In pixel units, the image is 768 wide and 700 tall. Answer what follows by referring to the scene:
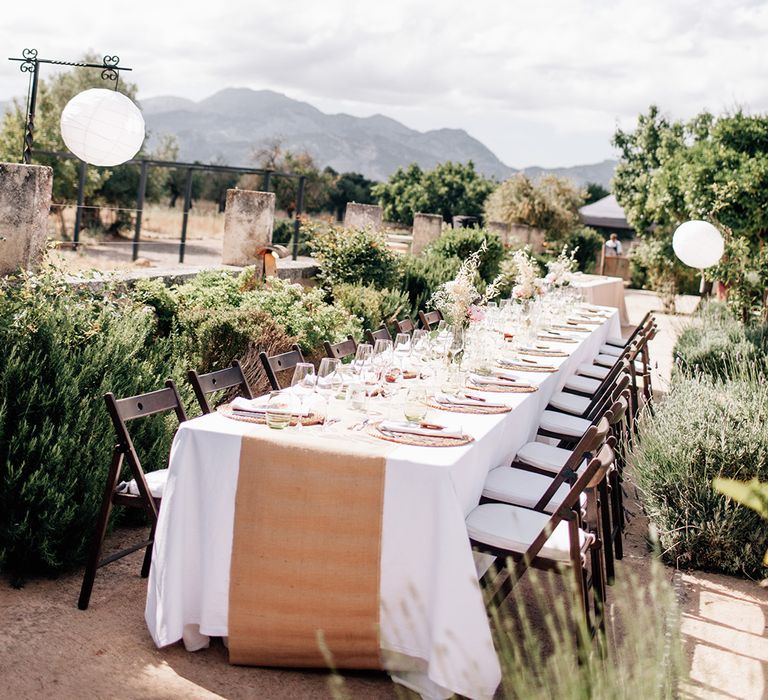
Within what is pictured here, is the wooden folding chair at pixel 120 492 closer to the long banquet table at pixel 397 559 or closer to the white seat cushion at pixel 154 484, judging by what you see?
the white seat cushion at pixel 154 484

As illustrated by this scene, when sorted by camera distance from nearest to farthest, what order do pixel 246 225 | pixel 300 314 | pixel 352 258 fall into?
pixel 300 314 < pixel 246 225 < pixel 352 258

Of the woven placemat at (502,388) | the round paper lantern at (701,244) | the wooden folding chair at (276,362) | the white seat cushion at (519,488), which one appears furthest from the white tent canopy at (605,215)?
the white seat cushion at (519,488)

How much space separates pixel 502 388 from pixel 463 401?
Answer: 2.08 feet

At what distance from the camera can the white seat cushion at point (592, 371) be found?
815 cm

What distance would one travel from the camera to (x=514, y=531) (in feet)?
12.0

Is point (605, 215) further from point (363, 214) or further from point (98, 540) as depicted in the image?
point (98, 540)

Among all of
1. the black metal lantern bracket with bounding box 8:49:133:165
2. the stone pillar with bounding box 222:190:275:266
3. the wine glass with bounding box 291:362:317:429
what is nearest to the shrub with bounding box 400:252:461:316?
the stone pillar with bounding box 222:190:275:266

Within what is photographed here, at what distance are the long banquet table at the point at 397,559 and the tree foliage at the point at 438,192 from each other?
3553 cm

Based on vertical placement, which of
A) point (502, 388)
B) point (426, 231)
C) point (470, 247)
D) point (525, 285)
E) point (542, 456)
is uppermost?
point (426, 231)

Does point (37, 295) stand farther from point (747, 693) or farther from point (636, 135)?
point (636, 135)

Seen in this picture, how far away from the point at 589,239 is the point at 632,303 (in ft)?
19.1

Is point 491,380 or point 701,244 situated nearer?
point 491,380

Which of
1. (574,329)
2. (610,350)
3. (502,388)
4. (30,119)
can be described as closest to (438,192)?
(610,350)

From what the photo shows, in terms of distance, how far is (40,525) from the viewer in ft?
13.1
